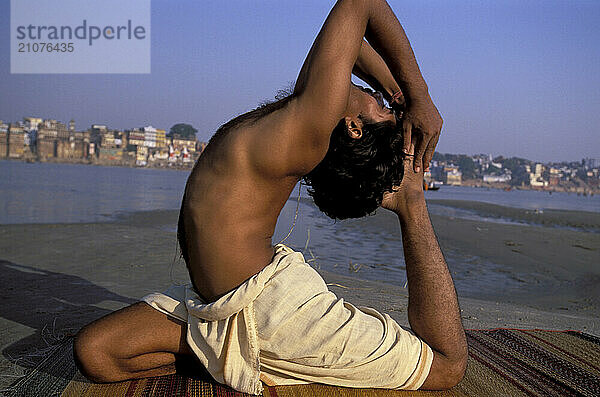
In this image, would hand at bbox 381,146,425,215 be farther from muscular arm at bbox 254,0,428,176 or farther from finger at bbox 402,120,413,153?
muscular arm at bbox 254,0,428,176

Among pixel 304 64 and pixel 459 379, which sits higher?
pixel 304 64

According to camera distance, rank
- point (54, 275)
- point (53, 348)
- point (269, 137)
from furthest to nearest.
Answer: point (54, 275) → point (53, 348) → point (269, 137)

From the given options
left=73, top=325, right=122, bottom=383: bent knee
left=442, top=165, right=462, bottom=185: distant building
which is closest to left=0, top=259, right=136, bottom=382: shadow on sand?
left=73, top=325, right=122, bottom=383: bent knee

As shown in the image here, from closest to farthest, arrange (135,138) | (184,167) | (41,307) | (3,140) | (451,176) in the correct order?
(41,307) < (3,140) < (184,167) < (451,176) < (135,138)

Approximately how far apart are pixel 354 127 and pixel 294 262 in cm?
59

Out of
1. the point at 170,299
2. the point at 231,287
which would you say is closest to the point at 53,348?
the point at 170,299

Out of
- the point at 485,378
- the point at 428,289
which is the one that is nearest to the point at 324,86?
the point at 428,289

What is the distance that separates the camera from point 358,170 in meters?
2.14

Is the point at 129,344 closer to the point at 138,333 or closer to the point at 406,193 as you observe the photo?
the point at 138,333

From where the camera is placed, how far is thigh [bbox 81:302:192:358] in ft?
6.44

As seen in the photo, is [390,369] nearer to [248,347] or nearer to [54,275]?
[248,347]

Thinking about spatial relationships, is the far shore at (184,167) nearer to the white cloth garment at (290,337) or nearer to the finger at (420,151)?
the finger at (420,151)

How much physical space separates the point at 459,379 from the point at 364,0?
1.60 metres

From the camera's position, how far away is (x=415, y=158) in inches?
87.0
